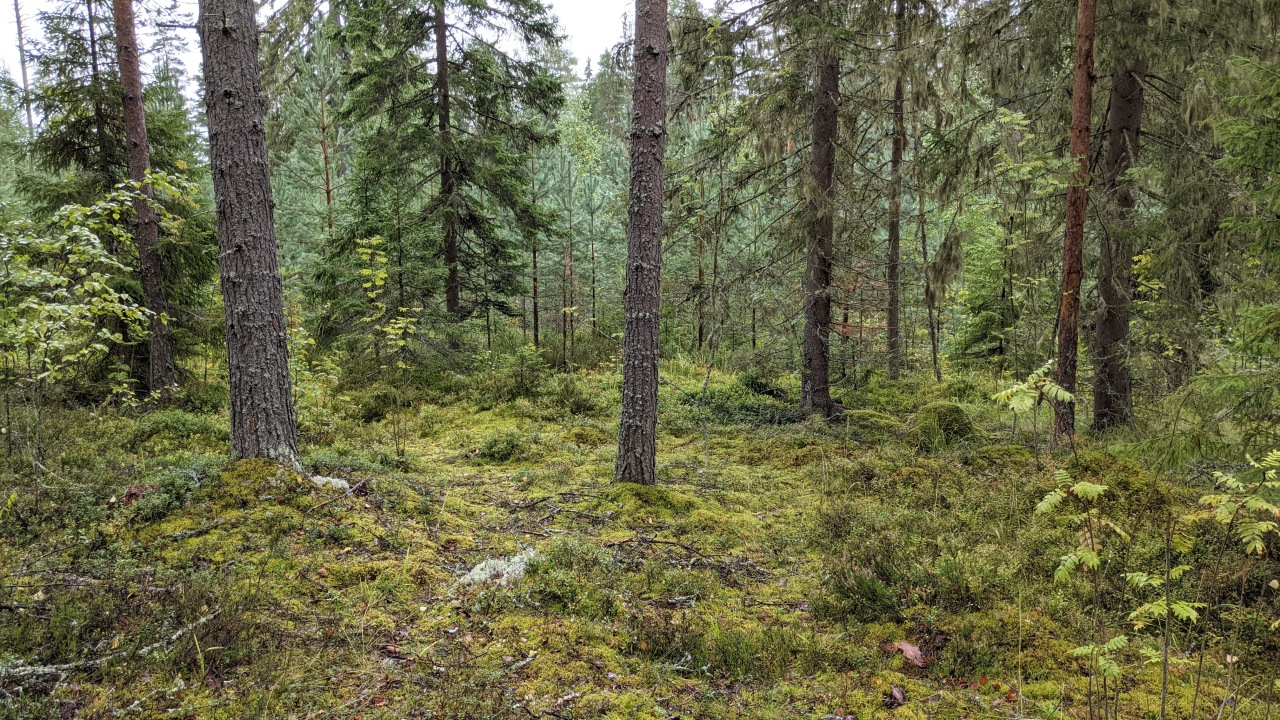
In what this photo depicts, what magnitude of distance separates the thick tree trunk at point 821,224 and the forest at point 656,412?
0.22 ft

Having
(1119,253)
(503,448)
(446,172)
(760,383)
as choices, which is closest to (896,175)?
(1119,253)

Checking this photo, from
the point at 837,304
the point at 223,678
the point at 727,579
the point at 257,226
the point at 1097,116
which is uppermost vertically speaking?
the point at 1097,116

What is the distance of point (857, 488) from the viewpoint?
7.10 metres

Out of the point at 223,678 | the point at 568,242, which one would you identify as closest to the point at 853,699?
the point at 223,678

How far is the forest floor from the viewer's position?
2984 mm

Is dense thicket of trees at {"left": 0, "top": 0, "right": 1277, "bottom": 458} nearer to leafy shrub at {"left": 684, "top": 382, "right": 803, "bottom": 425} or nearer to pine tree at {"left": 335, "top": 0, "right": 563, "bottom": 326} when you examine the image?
pine tree at {"left": 335, "top": 0, "right": 563, "bottom": 326}

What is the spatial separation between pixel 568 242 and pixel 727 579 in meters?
18.7

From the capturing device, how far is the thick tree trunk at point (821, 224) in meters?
10.1

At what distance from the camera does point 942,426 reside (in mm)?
9258

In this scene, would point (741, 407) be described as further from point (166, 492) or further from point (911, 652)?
point (166, 492)

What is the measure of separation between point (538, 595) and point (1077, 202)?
7694 millimetres

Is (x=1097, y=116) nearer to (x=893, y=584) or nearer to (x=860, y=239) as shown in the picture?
(x=860, y=239)

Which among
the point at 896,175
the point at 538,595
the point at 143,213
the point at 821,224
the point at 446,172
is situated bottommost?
the point at 538,595

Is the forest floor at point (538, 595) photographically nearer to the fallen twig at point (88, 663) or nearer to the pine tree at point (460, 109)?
the fallen twig at point (88, 663)
